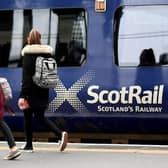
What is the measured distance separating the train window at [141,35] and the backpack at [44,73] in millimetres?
2095

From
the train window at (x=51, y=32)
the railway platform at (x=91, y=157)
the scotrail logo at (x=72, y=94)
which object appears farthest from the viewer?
the train window at (x=51, y=32)

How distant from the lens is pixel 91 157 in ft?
25.9

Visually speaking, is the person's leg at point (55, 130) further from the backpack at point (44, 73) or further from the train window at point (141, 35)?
the train window at point (141, 35)

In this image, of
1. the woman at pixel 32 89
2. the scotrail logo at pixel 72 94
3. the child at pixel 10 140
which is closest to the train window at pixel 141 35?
the scotrail logo at pixel 72 94

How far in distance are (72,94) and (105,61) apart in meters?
0.72

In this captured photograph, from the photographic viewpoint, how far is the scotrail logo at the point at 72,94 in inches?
392

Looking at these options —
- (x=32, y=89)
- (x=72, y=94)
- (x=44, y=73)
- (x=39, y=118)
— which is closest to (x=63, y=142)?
(x=39, y=118)

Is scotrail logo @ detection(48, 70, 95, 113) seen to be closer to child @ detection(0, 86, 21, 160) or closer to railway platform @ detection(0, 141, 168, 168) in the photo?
railway platform @ detection(0, 141, 168, 168)

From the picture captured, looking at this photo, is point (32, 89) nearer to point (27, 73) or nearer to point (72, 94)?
point (27, 73)

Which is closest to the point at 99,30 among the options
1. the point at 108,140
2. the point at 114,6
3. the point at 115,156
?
the point at 114,6

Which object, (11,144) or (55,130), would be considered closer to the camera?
(11,144)

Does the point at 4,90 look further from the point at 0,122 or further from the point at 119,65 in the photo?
the point at 119,65

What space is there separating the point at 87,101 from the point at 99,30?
3.61 feet

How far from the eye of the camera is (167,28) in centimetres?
977
